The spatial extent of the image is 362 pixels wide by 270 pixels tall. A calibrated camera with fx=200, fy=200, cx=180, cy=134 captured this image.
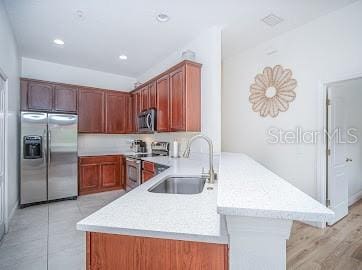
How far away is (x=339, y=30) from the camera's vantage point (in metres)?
2.56

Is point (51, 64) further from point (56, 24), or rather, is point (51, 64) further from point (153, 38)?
point (153, 38)

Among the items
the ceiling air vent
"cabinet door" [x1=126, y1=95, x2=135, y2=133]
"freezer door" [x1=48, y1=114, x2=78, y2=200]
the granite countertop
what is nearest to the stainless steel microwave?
"cabinet door" [x1=126, y1=95, x2=135, y2=133]

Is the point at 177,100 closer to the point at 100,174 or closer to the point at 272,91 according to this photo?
the point at 272,91

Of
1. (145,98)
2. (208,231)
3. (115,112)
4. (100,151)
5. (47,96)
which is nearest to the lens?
(208,231)

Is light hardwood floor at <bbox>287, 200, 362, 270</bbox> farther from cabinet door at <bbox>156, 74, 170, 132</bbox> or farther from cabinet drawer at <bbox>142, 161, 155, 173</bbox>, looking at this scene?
cabinet door at <bbox>156, 74, 170, 132</bbox>

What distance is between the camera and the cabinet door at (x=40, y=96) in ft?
12.8

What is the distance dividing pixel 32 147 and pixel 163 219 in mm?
3721

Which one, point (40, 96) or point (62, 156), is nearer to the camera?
point (62, 156)

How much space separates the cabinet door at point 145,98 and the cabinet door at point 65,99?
4.72ft

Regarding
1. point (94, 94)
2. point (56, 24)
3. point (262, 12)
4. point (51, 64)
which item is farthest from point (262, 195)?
point (51, 64)

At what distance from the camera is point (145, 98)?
4.30m

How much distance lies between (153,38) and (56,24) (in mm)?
1406

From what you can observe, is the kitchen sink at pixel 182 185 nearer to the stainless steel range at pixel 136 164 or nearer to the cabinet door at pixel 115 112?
the stainless steel range at pixel 136 164

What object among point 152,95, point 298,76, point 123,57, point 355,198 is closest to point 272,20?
point 298,76
